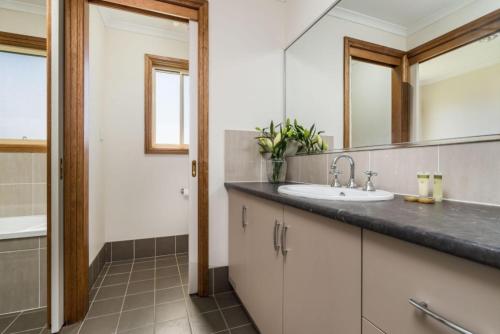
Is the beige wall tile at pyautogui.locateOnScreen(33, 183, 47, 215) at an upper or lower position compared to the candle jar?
lower

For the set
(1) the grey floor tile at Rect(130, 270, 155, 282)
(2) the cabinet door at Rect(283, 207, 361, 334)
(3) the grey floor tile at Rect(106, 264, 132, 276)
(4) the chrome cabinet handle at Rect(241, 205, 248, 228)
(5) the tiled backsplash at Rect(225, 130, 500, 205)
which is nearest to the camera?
(2) the cabinet door at Rect(283, 207, 361, 334)

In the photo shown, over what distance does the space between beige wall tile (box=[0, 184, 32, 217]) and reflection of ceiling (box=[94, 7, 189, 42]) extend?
1.69m

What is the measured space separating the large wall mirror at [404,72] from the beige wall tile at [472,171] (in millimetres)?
46

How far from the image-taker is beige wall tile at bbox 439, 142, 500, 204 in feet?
2.37

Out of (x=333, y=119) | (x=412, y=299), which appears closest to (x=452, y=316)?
(x=412, y=299)

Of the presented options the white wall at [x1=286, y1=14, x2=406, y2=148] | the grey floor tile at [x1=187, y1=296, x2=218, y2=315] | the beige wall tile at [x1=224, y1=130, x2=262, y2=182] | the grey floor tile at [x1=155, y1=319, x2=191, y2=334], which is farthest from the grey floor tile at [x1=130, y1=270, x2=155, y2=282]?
the white wall at [x1=286, y1=14, x2=406, y2=148]

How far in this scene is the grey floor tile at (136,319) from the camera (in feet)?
4.33

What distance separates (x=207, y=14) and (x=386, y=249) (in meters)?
1.83

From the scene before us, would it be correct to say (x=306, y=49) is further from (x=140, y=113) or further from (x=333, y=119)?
(x=140, y=113)

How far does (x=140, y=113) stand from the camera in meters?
2.32

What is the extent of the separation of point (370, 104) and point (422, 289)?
3.45 feet

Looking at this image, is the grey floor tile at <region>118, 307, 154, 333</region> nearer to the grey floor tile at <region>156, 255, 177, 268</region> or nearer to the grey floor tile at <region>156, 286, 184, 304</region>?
the grey floor tile at <region>156, 286, 184, 304</region>

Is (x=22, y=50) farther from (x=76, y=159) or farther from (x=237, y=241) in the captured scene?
(x=237, y=241)

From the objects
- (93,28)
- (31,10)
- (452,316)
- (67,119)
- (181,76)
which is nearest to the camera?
(452,316)
